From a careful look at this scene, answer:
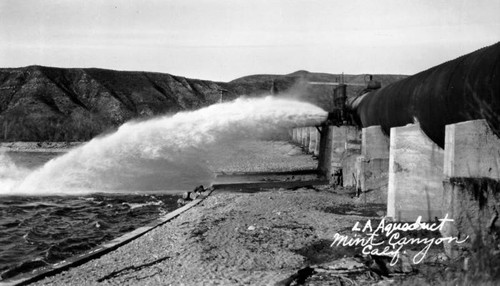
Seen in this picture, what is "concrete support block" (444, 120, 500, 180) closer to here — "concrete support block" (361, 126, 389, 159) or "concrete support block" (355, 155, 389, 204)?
"concrete support block" (355, 155, 389, 204)

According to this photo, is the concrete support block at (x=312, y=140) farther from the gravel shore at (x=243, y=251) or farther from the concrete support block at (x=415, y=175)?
the concrete support block at (x=415, y=175)

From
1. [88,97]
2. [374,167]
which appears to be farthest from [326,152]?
[88,97]

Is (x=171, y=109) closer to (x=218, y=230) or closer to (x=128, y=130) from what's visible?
(x=128, y=130)

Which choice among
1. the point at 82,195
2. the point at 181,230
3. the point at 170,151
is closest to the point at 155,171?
the point at 170,151

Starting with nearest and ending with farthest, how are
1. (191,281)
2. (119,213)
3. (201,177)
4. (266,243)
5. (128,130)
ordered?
(191,281)
(266,243)
(119,213)
(128,130)
(201,177)

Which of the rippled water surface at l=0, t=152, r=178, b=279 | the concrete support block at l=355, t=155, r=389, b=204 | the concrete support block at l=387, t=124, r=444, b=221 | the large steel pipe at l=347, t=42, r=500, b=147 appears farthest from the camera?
the concrete support block at l=355, t=155, r=389, b=204

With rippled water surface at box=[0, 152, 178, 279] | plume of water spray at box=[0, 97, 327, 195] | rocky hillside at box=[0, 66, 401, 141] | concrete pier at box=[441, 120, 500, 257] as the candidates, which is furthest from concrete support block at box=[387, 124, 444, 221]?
rocky hillside at box=[0, 66, 401, 141]
